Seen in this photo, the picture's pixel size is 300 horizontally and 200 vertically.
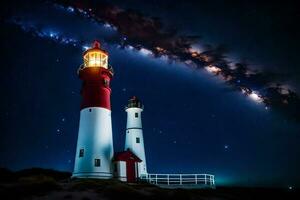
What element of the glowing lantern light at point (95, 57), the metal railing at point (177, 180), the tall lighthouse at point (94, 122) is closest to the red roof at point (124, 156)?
the tall lighthouse at point (94, 122)

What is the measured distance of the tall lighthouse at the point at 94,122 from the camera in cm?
2880

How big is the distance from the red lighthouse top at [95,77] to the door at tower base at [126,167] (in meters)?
5.00

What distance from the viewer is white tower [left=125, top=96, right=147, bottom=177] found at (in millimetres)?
35816

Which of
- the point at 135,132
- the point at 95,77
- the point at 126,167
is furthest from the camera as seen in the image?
the point at 135,132

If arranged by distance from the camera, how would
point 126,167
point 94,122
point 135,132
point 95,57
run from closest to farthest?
point 94,122, point 126,167, point 95,57, point 135,132

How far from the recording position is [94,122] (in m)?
29.6

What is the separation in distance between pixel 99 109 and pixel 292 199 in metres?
21.9

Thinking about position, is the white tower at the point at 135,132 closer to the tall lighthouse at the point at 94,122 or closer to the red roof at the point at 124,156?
the red roof at the point at 124,156

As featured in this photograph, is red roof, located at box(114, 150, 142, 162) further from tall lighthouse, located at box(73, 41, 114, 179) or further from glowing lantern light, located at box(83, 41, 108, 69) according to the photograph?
glowing lantern light, located at box(83, 41, 108, 69)

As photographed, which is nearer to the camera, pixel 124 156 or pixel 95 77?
pixel 124 156

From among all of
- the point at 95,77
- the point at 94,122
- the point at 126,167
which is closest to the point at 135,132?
the point at 126,167

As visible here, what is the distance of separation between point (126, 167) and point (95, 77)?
9.33 metres

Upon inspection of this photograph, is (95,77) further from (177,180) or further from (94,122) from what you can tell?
(177,180)

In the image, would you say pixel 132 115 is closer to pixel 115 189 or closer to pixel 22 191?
pixel 115 189
